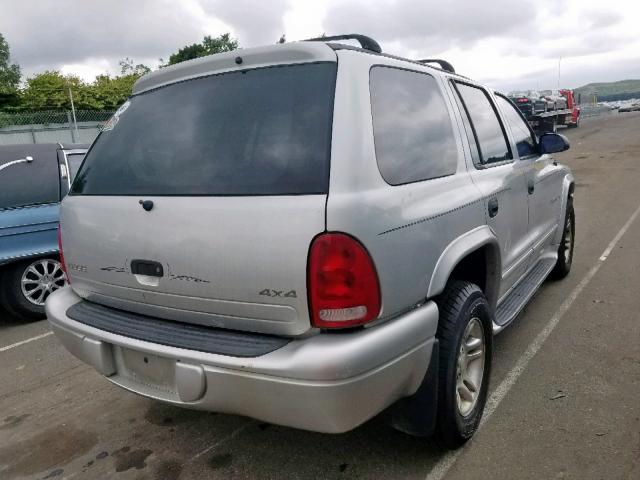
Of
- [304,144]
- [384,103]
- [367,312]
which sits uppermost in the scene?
[384,103]

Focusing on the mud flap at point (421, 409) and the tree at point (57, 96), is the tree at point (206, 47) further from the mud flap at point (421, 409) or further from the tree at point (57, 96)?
the mud flap at point (421, 409)

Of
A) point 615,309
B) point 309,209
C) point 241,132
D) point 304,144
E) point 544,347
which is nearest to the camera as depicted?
point 309,209

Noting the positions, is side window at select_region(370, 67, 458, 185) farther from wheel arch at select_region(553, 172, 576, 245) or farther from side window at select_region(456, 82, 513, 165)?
wheel arch at select_region(553, 172, 576, 245)

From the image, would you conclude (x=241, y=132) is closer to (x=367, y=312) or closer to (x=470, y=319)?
(x=367, y=312)

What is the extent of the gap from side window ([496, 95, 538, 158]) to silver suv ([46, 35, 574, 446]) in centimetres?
115

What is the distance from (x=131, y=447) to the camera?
2.79m

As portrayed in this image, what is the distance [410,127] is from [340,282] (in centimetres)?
90

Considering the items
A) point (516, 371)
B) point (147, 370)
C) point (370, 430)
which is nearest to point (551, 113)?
point (516, 371)

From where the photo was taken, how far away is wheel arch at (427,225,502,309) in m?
2.34

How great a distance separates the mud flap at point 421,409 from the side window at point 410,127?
765mm

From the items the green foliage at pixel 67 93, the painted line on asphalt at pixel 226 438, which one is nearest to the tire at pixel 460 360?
the painted line on asphalt at pixel 226 438

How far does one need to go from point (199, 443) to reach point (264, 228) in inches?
55.4

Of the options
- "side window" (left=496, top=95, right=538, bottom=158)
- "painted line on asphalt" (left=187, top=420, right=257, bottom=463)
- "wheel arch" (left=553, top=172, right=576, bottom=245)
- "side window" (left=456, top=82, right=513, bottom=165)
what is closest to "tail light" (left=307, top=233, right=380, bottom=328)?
"painted line on asphalt" (left=187, top=420, right=257, bottom=463)

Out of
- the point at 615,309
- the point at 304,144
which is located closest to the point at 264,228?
the point at 304,144
